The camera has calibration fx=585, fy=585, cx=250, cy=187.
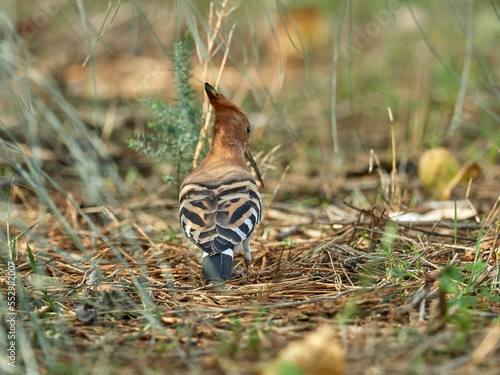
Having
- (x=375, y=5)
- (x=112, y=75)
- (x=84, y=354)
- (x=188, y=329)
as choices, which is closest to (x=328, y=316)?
(x=188, y=329)

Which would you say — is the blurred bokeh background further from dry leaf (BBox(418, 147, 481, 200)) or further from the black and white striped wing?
the black and white striped wing

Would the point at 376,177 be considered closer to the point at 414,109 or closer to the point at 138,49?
the point at 414,109

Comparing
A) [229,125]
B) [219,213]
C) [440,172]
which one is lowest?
[440,172]

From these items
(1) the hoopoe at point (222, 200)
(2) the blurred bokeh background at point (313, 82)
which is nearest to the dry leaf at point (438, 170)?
(2) the blurred bokeh background at point (313, 82)

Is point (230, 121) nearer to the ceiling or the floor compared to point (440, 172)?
nearer to the ceiling

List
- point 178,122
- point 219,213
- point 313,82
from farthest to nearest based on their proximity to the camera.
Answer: point 313,82, point 178,122, point 219,213

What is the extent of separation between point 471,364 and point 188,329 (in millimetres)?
1029

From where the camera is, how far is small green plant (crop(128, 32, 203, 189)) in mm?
3395

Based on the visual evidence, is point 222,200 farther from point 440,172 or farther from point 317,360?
point 440,172

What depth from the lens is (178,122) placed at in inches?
137

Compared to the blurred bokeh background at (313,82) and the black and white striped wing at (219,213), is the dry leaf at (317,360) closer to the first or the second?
the black and white striped wing at (219,213)

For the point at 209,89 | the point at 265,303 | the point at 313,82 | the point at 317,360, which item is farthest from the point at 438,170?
the point at 313,82

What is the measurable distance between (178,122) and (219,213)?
2.51 feet

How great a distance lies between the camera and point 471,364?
1860mm
